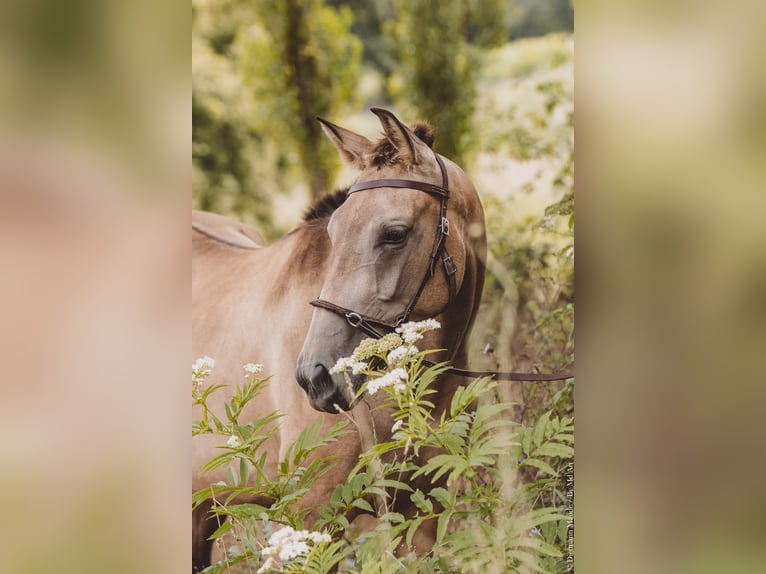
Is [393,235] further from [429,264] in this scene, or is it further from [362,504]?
[362,504]

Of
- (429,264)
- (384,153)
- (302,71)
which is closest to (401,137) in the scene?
(384,153)

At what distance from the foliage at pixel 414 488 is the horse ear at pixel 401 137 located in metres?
0.63

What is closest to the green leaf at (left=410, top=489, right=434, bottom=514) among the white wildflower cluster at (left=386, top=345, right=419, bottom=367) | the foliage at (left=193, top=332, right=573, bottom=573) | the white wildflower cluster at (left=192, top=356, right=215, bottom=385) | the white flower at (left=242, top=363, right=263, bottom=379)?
the foliage at (left=193, top=332, right=573, bottom=573)

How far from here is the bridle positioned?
211 centimetres

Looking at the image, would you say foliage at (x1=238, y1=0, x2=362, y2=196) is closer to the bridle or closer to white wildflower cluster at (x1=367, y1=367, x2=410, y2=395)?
the bridle

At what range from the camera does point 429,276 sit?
7.13ft

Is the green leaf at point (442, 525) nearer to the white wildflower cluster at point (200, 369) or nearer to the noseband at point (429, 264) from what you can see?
the noseband at point (429, 264)

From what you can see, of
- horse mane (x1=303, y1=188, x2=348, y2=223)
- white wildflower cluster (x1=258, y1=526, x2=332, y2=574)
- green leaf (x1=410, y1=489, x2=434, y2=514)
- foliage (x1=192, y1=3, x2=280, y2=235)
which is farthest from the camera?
foliage (x1=192, y1=3, x2=280, y2=235)

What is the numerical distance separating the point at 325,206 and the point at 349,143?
0.80 ft

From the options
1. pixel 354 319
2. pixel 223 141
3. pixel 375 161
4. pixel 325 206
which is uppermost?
pixel 223 141

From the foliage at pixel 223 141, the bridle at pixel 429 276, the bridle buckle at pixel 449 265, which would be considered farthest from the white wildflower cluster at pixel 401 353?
the foliage at pixel 223 141

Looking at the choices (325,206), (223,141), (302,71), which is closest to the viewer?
(325,206)

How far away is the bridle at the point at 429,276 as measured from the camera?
211 cm
